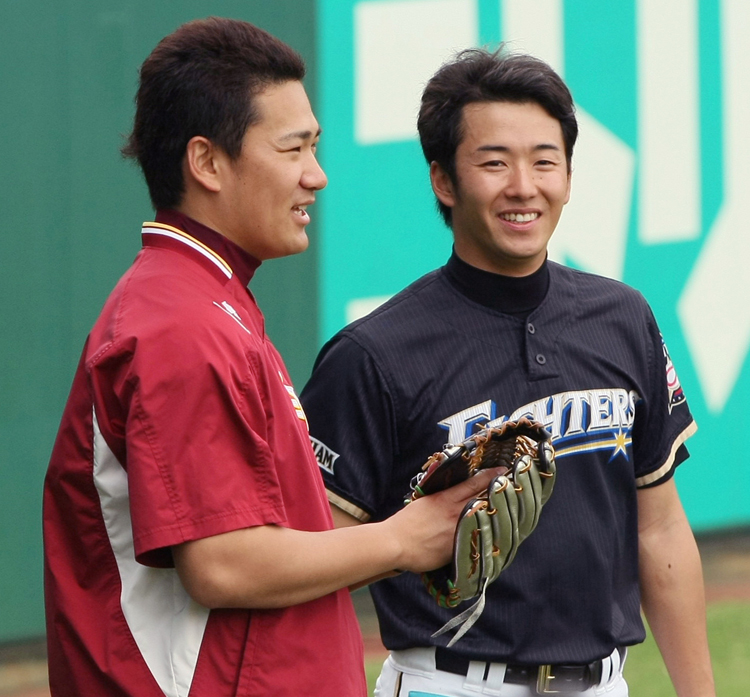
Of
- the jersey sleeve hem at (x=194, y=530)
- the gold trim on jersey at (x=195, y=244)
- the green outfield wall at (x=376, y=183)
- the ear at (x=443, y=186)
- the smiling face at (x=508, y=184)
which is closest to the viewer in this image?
the jersey sleeve hem at (x=194, y=530)

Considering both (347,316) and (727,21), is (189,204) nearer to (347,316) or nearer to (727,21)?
(347,316)

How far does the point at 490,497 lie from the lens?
5.98ft

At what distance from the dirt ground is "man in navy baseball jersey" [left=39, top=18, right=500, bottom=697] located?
2.41 m

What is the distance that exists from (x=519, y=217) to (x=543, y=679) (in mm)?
814

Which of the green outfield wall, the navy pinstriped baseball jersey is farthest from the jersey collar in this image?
the green outfield wall

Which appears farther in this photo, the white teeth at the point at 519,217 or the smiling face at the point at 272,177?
the white teeth at the point at 519,217

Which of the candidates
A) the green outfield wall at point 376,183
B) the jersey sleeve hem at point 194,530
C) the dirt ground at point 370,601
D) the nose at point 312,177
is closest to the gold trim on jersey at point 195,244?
the nose at point 312,177

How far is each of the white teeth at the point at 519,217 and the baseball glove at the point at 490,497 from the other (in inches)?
21.6

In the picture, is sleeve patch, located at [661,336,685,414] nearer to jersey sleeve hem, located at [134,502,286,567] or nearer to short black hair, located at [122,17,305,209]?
short black hair, located at [122,17,305,209]

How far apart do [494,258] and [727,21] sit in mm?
3467

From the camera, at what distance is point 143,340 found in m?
1.56

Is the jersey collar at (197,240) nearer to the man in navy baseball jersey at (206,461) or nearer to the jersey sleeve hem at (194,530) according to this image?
the man in navy baseball jersey at (206,461)

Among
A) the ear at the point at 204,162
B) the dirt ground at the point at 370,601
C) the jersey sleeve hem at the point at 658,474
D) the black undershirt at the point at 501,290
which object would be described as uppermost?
the ear at the point at 204,162

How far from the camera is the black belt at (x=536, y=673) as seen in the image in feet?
7.31
